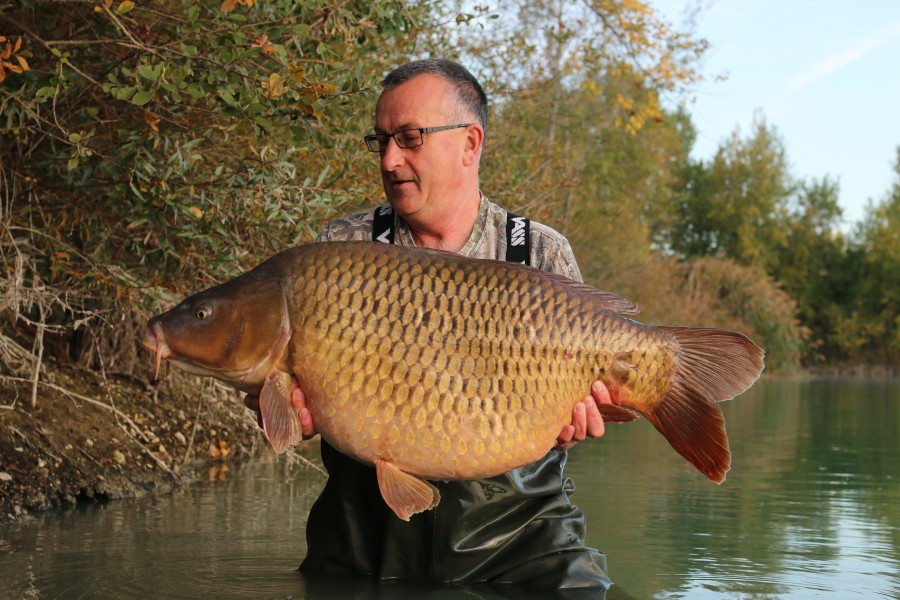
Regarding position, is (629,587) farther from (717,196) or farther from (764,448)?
(717,196)

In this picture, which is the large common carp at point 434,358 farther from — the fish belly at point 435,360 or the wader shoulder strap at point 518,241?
the wader shoulder strap at point 518,241

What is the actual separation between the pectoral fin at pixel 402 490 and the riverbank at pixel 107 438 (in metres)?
2.70

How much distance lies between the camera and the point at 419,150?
323 centimetres

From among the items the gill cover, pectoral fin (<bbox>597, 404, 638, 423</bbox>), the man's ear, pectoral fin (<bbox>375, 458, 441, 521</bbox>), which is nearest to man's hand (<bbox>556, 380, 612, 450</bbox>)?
pectoral fin (<bbox>597, 404, 638, 423</bbox>)

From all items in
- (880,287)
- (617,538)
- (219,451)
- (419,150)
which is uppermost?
(880,287)

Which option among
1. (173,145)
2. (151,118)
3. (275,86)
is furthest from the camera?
(173,145)

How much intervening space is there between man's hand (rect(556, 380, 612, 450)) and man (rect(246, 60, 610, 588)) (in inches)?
19.7

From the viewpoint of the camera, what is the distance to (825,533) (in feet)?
17.5

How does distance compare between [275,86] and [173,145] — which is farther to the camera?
[173,145]

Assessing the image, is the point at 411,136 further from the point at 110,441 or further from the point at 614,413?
the point at 110,441

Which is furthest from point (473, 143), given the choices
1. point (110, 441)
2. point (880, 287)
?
point (880, 287)

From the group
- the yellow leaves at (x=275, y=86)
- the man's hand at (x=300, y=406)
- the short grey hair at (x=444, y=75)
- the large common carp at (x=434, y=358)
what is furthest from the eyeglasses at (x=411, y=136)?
the yellow leaves at (x=275, y=86)

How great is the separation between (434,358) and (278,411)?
38 centimetres

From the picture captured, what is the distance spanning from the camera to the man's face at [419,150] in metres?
3.23
